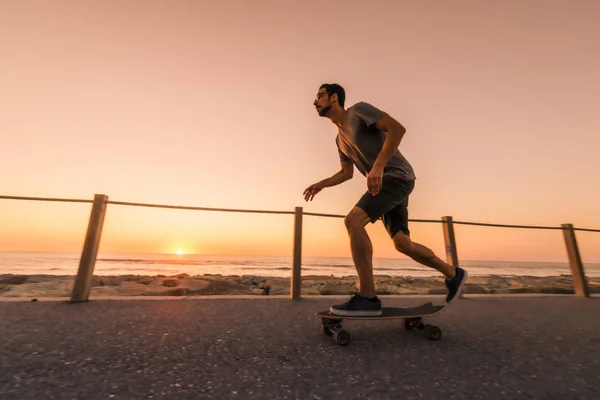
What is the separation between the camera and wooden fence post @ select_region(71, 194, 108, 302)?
285cm

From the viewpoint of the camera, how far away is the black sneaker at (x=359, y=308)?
5.84ft

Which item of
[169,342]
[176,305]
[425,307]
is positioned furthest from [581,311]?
[176,305]

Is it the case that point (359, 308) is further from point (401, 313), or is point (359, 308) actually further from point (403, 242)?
point (403, 242)

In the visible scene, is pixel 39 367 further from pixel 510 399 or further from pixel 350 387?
pixel 510 399

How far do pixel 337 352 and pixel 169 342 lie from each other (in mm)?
927

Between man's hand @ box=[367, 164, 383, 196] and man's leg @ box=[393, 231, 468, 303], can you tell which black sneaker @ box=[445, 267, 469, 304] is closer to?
man's leg @ box=[393, 231, 468, 303]

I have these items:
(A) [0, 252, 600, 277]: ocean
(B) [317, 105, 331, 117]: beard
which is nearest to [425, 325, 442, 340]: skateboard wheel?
(B) [317, 105, 331, 117]: beard

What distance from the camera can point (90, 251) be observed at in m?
3.10

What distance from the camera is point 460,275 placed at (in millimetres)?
2170

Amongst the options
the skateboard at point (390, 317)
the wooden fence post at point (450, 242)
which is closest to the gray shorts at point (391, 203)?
the skateboard at point (390, 317)

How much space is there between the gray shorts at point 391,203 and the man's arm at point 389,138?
25 centimetres

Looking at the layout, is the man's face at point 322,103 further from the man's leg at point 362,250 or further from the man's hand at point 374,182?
the man's leg at point 362,250

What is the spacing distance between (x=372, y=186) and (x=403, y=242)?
0.70 m

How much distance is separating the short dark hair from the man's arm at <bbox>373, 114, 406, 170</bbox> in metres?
0.51
